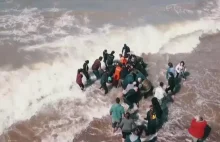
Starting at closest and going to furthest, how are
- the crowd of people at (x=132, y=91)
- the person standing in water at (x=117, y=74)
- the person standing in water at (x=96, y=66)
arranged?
the crowd of people at (x=132, y=91), the person standing in water at (x=117, y=74), the person standing in water at (x=96, y=66)

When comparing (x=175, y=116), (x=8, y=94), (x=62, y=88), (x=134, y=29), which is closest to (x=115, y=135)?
(x=175, y=116)

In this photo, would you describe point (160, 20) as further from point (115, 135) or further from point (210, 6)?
point (115, 135)

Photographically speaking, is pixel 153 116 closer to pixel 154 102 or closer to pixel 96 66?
pixel 154 102

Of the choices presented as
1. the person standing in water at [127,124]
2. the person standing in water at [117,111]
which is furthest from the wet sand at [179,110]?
the person standing in water at [127,124]

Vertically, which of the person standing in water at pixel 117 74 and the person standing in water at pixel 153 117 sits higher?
the person standing in water at pixel 117 74

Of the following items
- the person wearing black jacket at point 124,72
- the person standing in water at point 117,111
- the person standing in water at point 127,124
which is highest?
the person wearing black jacket at point 124,72

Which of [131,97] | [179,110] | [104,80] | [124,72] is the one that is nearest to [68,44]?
[104,80]

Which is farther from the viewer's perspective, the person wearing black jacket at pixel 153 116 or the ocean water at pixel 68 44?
the ocean water at pixel 68 44

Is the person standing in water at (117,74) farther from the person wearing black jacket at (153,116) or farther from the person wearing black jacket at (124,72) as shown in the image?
the person wearing black jacket at (153,116)
